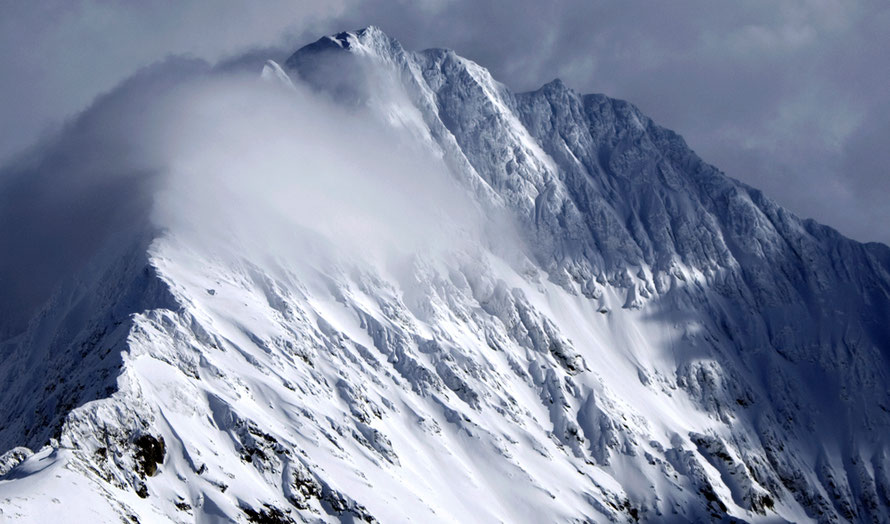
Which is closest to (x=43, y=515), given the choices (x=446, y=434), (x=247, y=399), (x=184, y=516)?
(x=184, y=516)

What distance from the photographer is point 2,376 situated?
194500mm

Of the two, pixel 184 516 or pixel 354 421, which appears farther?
pixel 354 421

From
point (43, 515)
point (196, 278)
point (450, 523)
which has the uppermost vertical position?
point (196, 278)

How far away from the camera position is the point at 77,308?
624 ft

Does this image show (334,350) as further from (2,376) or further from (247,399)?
(2,376)

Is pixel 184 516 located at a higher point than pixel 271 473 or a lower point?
lower

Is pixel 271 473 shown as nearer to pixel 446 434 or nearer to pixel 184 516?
pixel 184 516

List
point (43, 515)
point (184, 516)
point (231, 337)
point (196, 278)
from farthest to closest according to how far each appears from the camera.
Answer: point (196, 278) → point (231, 337) → point (184, 516) → point (43, 515)

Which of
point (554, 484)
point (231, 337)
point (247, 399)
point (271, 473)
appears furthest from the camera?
point (554, 484)

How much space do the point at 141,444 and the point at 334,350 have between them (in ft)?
220

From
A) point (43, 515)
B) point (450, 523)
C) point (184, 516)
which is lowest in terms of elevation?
point (43, 515)

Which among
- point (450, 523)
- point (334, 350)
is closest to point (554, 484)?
point (450, 523)

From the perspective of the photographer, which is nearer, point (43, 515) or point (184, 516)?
point (43, 515)

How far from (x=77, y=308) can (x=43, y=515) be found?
100244 mm
